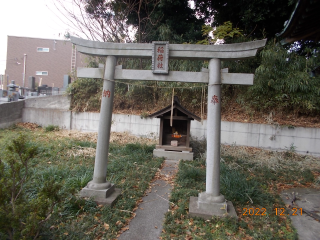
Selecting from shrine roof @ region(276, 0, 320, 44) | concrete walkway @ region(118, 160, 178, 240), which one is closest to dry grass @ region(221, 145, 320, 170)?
concrete walkway @ region(118, 160, 178, 240)

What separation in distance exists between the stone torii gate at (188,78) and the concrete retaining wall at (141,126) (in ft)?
19.8

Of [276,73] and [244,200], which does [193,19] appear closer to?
[276,73]

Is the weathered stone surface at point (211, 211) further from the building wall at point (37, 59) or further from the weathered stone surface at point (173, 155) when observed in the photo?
the building wall at point (37, 59)

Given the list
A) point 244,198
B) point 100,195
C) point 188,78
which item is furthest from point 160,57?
point 244,198

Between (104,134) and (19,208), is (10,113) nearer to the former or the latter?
(104,134)

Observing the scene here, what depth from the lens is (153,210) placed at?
3.99 m

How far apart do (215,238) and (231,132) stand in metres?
7.09

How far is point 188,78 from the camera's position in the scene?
4113 millimetres

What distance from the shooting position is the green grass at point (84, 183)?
3.12 m

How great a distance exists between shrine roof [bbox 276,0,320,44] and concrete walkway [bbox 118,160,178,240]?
3937 millimetres

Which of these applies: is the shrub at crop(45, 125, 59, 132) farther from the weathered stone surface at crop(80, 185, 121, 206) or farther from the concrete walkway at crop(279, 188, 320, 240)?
the concrete walkway at crop(279, 188, 320, 240)

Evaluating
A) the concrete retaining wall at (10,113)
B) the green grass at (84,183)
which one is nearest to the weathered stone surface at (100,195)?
the green grass at (84,183)

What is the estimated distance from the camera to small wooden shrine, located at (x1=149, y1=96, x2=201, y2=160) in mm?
7609
